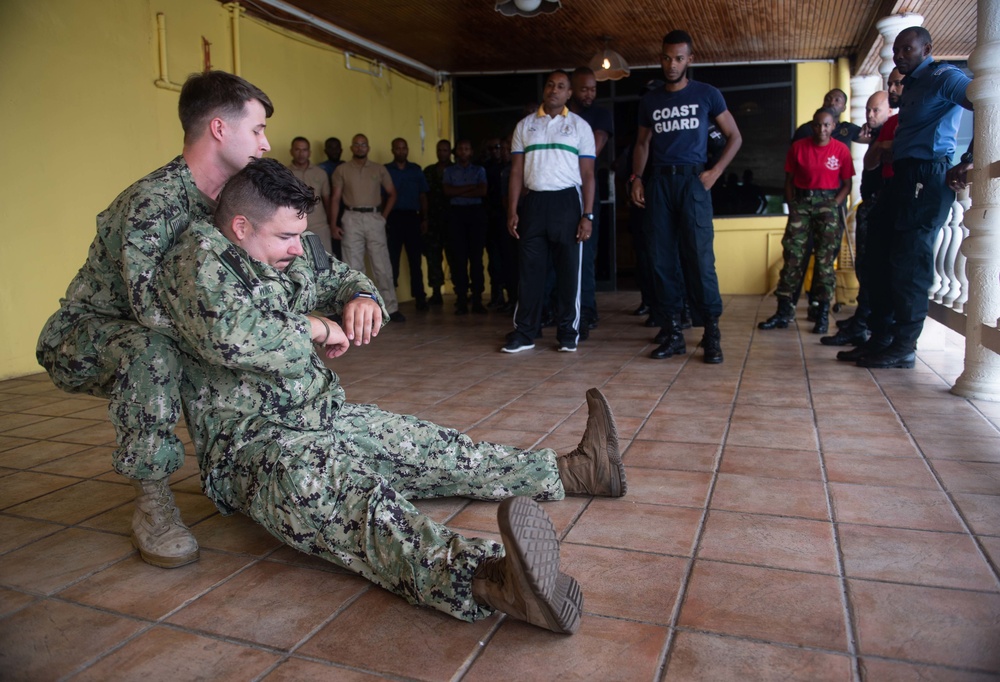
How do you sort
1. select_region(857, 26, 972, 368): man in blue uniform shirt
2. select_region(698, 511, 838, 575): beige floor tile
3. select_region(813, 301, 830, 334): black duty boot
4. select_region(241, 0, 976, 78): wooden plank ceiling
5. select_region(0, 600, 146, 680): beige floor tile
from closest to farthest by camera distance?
select_region(0, 600, 146, 680): beige floor tile, select_region(698, 511, 838, 575): beige floor tile, select_region(857, 26, 972, 368): man in blue uniform shirt, select_region(813, 301, 830, 334): black duty boot, select_region(241, 0, 976, 78): wooden plank ceiling

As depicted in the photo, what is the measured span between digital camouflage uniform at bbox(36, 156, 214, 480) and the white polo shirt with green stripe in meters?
3.03

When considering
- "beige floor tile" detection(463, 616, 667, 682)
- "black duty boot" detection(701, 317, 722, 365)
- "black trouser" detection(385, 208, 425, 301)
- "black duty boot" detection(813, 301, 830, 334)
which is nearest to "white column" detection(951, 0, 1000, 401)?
"black duty boot" detection(701, 317, 722, 365)

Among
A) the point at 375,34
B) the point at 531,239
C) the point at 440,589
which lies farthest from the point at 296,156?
the point at 440,589

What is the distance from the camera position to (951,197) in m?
3.66

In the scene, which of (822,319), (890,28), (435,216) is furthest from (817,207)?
(435,216)

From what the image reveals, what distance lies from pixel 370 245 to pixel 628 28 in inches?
124

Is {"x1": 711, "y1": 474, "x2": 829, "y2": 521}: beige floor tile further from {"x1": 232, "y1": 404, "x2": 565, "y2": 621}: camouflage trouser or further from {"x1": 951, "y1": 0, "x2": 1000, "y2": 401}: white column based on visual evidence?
{"x1": 951, "y1": 0, "x2": 1000, "y2": 401}: white column

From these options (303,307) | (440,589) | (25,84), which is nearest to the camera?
(440,589)

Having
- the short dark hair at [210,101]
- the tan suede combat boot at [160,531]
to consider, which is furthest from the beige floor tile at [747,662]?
the short dark hair at [210,101]

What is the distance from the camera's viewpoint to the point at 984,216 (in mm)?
3311

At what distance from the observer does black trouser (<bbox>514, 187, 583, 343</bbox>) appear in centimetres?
479

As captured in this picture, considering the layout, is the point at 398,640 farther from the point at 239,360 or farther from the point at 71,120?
the point at 71,120

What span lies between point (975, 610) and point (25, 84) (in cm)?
532

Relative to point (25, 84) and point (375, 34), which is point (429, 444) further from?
point (375, 34)
